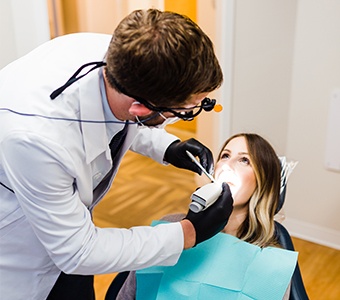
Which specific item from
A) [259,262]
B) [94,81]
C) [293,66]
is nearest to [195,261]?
[259,262]

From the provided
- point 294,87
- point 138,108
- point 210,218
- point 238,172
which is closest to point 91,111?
point 138,108

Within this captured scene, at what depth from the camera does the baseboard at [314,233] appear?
264cm

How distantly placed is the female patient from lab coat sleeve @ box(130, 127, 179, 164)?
18 cm

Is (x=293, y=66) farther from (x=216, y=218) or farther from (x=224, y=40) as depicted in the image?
Answer: (x=216, y=218)

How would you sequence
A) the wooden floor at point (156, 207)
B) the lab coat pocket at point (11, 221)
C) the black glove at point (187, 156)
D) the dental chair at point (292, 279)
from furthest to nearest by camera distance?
the wooden floor at point (156, 207) < the black glove at point (187, 156) < the dental chair at point (292, 279) < the lab coat pocket at point (11, 221)

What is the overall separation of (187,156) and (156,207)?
5.01 ft

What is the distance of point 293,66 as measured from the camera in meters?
2.56

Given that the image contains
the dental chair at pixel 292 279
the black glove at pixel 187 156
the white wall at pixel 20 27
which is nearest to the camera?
the dental chair at pixel 292 279

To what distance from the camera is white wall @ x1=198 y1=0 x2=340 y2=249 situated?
2.43 meters

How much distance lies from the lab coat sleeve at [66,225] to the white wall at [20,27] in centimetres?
69

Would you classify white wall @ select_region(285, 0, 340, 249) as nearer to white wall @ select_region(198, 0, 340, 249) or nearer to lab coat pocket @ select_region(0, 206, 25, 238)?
white wall @ select_region(198, 0, 340, 249)

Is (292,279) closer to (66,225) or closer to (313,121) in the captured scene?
(66,225)

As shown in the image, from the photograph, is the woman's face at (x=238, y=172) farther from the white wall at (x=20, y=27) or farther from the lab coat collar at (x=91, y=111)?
the white wall at (x=20, y=27)

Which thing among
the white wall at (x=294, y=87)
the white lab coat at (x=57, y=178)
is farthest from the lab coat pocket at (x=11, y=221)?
the white wall at (x=294, y=87)
